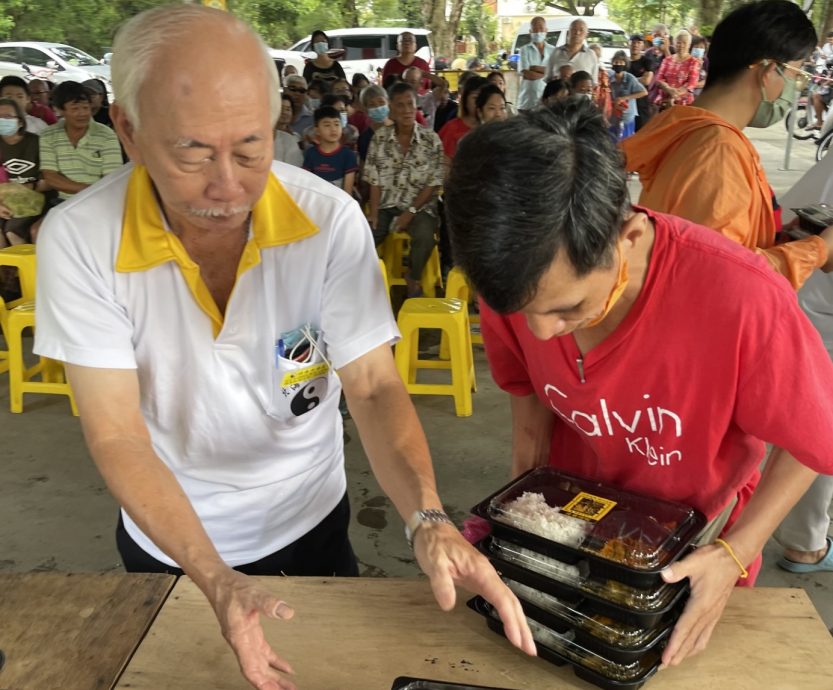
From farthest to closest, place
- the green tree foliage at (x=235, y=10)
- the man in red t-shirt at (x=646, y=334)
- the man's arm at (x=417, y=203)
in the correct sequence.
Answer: the green tree foliage at (x=235, y=10) → the man's arm at (x=417, y=203) → the man in red t-shirt at (x=646, y=334)

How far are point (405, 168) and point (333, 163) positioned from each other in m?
0.65

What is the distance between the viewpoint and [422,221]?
5129 millimetres

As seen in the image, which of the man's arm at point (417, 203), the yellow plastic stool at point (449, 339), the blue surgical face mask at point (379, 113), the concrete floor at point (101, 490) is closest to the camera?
the concrete floor at point (101, 490)

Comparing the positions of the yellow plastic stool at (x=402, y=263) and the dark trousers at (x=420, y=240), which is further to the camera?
the yellow plastic stool at (x=402, y=263)

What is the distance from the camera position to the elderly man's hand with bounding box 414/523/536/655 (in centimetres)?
106

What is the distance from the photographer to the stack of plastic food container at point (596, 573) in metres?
1.02

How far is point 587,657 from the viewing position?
3.53 ft

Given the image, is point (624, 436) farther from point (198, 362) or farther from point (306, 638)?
point (198, 362)

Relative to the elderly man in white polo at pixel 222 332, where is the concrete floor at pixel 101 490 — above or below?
below

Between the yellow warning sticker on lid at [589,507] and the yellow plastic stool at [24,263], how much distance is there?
12.8ft

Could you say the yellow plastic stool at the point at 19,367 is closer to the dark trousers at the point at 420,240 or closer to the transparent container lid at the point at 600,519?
the dark trousers at the point at 420,240

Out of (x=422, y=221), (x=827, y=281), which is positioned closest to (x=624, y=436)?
(x=827, y=281)

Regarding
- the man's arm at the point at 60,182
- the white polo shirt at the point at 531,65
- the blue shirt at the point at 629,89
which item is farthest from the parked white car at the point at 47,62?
the man's arm at the point at 60,182

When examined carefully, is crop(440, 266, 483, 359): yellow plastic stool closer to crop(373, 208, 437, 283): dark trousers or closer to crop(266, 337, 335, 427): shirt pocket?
crop(373, 208, 437, 283): dark trousers
